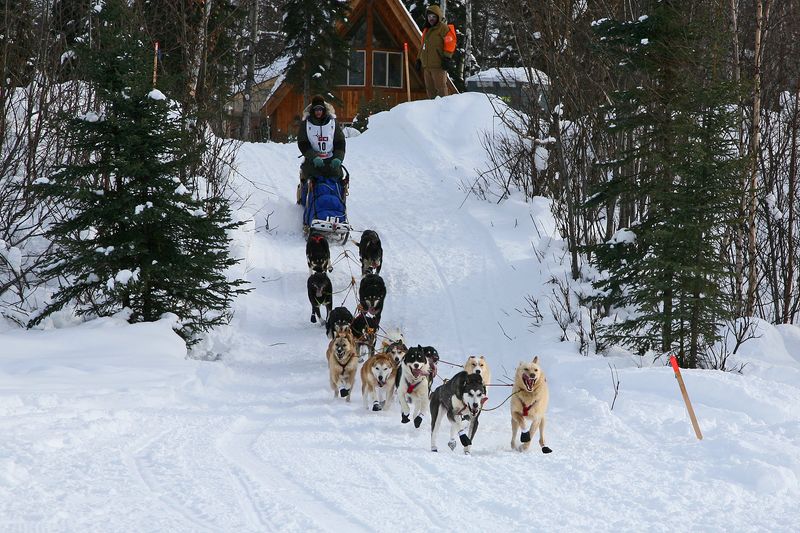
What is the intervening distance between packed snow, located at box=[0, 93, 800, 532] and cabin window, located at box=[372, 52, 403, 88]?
1784 cm

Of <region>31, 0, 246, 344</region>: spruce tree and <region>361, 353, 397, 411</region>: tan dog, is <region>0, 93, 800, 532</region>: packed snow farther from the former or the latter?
<region>31, 0, 246, 344</region>: spruce tree

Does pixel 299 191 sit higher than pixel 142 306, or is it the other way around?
pixel 299 191

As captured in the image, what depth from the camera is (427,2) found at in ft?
101

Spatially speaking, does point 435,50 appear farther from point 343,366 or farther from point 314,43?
point 343,366

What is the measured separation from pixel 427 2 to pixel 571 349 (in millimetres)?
24178

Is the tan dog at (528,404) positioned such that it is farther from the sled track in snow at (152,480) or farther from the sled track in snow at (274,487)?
the sled track in snow at (152,480)

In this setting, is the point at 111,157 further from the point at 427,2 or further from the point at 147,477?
the point at 427,2

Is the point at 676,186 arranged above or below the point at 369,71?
below

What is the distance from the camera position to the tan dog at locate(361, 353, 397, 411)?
752 cm

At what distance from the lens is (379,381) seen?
757cm

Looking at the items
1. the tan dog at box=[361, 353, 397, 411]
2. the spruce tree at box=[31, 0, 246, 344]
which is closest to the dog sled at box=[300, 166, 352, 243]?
the spruce tree at box=[31, 0, 246, 344]

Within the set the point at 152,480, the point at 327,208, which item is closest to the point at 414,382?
the point at 152,480

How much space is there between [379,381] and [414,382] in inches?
20.7

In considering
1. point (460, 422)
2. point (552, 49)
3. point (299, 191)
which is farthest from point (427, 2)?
point (460, 422)
